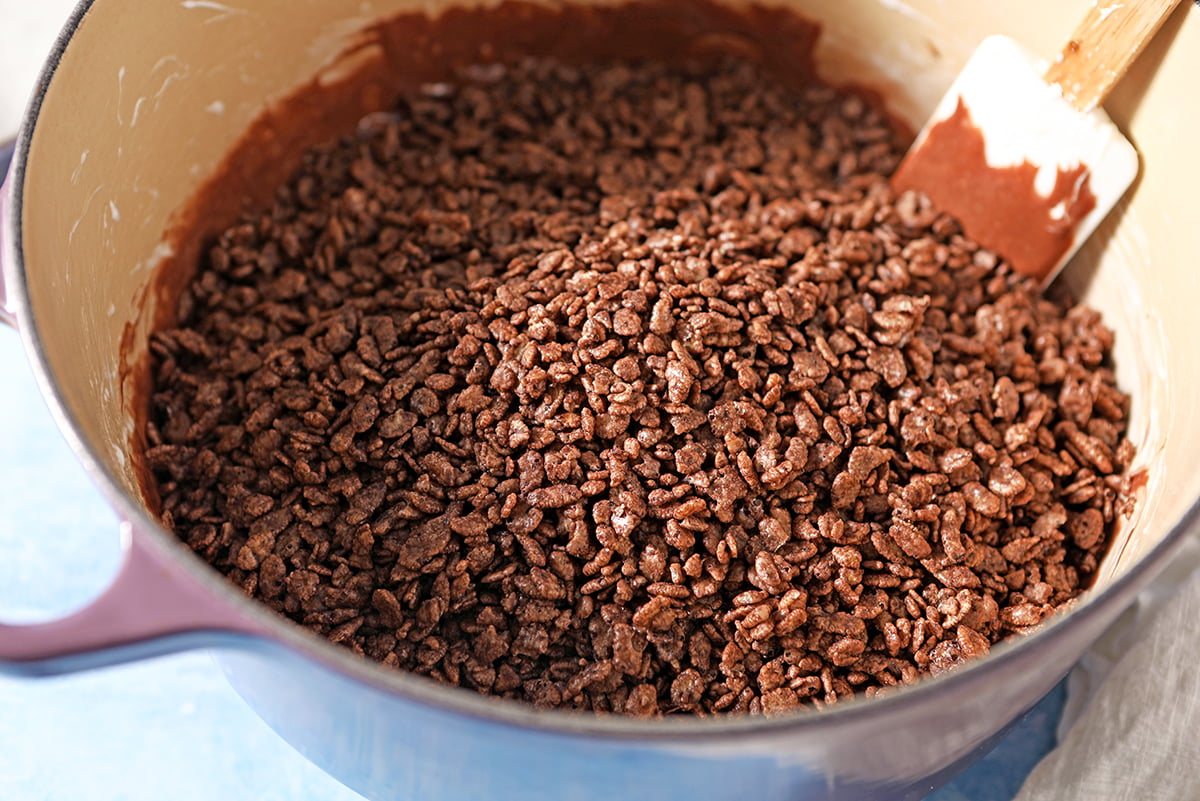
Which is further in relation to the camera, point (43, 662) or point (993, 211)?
point (993, 211)

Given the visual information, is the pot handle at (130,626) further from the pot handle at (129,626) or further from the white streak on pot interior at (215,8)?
the white streak on pot interior at (215,8)

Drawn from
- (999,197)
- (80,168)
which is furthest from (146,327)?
(999,197)

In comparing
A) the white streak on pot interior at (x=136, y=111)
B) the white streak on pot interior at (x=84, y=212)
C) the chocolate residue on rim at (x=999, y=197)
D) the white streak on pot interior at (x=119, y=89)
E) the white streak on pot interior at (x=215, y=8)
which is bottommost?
the white streak on pot interior at (x=84, y=212)

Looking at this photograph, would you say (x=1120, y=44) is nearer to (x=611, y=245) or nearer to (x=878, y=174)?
(x=878, y=174)

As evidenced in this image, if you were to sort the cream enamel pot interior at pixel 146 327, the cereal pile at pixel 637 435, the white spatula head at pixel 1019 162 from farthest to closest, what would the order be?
the white spatula head at pixel 1019 162 → the cereal pile at pixel 637 435 → the cream enamel pot interior at pixel 146 327

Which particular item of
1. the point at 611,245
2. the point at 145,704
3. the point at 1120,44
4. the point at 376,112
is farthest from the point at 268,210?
the point at 1120,44

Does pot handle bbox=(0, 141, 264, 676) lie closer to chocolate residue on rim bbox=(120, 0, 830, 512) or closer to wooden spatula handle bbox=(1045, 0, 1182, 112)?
chocolate residue on rim bbox=(120, 0, 830, 512)

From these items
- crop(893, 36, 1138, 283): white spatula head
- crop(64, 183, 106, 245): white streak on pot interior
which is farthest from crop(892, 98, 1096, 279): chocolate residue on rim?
crop(64, 183, 106, 245): white streak on pot interior

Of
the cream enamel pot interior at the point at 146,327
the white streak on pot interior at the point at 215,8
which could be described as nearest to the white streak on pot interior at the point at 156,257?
A: the cream enamel pot interior at the point at 146,327
